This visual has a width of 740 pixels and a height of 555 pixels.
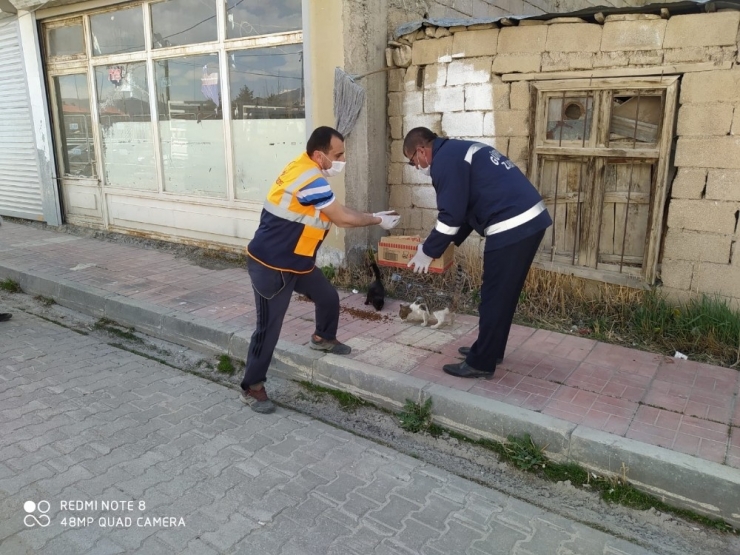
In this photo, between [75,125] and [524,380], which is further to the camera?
[75,125]

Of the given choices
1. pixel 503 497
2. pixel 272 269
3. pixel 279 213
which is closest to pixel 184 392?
pixel 272 269

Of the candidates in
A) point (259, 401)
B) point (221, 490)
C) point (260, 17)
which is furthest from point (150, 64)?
point (221, 490)

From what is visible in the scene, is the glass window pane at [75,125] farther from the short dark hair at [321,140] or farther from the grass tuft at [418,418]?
the grass tuft at [418,418]

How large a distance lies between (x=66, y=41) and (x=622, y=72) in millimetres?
9285

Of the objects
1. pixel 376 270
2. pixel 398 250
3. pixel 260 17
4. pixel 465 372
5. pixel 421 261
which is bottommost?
pixel 465 372

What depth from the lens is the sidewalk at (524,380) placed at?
3318 mm

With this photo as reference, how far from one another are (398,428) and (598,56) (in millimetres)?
4060

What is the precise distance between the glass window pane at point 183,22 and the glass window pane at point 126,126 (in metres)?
0.67

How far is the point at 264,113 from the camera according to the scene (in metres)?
7.68

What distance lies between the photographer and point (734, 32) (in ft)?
15.8

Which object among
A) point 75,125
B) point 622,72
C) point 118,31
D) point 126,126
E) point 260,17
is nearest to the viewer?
point 622,72

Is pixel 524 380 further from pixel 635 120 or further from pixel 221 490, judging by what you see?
pixel 635 120

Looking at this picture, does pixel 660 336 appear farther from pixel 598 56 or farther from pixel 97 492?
pixel 97 492

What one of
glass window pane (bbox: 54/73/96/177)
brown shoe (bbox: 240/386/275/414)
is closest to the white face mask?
brown shoe (bbox: 240/386/275/414)
